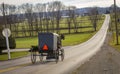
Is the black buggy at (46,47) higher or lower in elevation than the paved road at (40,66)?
higher

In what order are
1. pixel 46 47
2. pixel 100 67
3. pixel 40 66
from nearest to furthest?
pixel 100 67
pixel 40 66
pixel 46 47

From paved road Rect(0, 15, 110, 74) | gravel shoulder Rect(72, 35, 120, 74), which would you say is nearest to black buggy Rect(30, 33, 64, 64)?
paved road Rect(0, 15, 110, 74)

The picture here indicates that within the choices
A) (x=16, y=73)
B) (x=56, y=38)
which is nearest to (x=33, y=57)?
(x=56, y=38)

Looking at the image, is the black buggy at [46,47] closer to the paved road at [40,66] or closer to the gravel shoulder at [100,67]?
the paved road at [40,66]

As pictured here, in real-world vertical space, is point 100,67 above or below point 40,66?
above

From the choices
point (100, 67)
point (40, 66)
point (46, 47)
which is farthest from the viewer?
point (46, 47)

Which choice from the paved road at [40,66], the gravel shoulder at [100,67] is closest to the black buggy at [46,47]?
the paved road at [40,66]

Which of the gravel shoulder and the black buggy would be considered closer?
the gravel shoulder

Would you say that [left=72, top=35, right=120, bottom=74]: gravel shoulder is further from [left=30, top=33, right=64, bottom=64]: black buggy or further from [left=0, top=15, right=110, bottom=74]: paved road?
[left=30, top=33, right=64, bottom=64]: black buggy

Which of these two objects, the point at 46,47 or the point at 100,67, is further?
the point at 46,47

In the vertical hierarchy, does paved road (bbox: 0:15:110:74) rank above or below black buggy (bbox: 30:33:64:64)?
below

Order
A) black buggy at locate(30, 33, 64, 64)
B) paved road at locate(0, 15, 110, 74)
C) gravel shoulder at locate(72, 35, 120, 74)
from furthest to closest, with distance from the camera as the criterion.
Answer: black buggy at locate(30, 33, 64, 64) < paved road at locate(0, 15, 110, 74) < gravel shoulder at locate(72, 35, 120, 74)

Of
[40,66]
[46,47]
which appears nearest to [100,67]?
[40,66]

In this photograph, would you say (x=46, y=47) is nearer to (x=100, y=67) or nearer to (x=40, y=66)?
(x=40, y=66)
